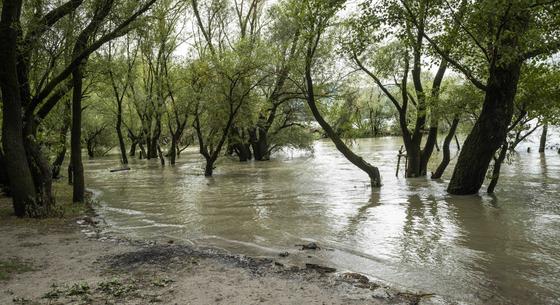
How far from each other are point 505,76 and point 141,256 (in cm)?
1181

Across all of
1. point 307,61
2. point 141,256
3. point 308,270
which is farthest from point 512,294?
point 307,61

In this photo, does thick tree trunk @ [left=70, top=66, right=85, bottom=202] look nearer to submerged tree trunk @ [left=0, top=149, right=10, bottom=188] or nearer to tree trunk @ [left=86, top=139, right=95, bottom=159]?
submerged tree trunk @ [left=0, top=149, right=10, bottom=188]

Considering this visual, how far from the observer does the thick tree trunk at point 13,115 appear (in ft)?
32.1

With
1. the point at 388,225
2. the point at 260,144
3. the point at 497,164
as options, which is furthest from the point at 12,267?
the point at 260,144

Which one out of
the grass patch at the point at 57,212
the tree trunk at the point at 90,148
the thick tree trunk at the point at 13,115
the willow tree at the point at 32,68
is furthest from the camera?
the tree trunk at the point at 90,148

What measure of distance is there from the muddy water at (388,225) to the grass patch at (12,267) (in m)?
3.16

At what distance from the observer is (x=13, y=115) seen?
10211 mm

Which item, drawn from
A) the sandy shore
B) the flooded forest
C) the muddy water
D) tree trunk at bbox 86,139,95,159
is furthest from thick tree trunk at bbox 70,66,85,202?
tree trunk at bbox 86,139,95,159

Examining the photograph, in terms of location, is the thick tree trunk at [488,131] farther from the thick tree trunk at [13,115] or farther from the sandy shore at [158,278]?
the thick tree trunk at [13,115]

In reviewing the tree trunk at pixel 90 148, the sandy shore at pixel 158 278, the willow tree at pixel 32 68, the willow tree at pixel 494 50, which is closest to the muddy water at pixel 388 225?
the sandy shore at pixel 158 278

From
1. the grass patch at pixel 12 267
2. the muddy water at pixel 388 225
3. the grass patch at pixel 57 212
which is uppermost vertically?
the grass patch at pixel 57 212

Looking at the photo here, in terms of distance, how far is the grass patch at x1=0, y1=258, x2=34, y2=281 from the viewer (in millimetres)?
6416

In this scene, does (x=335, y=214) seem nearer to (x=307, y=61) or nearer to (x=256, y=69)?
(x=307, y=61)

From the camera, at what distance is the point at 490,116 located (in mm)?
14117
